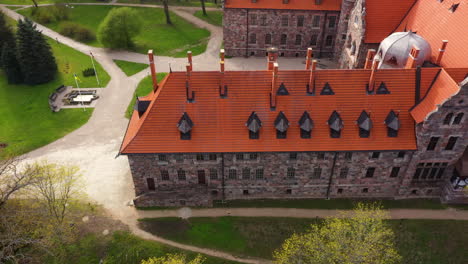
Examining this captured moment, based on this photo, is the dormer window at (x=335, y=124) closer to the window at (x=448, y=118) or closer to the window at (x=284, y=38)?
the window at (x=448, y=118)

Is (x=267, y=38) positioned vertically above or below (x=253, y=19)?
below

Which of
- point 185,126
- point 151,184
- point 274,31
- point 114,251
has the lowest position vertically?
point 114,251

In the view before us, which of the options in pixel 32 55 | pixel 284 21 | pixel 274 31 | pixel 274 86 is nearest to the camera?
pixel 274 86

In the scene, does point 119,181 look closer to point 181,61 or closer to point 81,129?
point 81,129

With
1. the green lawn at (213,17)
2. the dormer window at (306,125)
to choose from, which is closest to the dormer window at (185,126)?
the dormer window at (306,125)

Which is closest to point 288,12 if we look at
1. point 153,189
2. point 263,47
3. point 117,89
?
point 263,47

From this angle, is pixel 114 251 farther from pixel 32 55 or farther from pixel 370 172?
pixel 32 55

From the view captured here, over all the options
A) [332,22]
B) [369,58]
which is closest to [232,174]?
[369,58]
